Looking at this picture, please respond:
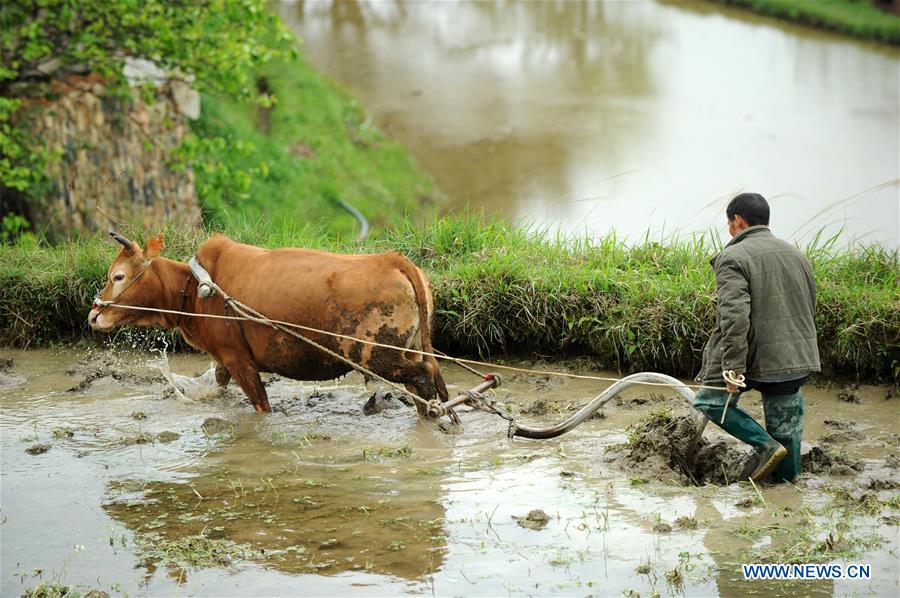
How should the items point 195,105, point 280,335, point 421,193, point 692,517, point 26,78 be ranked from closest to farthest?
point 692,517 → point 280,335 → point 26,78 → point 195,105 → point 421,193

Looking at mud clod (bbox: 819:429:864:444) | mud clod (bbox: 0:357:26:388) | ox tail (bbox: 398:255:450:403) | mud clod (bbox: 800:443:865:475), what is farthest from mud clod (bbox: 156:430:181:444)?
mud clod (bbox: 819:429:864:444)

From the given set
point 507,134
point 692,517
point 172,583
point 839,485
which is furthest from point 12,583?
point 507,134

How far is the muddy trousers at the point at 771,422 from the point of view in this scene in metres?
5.71

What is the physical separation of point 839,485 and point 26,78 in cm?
980

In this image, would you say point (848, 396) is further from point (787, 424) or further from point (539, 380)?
point (539, 380)

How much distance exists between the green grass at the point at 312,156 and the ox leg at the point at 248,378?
653cm

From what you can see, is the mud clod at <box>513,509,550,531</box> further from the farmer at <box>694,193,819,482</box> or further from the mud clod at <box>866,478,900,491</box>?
the mud clod at <box>866,478,900,491</box>

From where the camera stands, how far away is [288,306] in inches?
264

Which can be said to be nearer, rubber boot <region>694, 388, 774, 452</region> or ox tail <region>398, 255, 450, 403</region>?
rubber boot <region>694, 388, 774, 452</region>

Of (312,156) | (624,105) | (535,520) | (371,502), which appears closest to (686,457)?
(535,520)

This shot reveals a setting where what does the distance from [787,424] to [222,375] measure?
3.77 metres

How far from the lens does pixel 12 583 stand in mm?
4898

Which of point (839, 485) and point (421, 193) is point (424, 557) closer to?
point (839, 485)

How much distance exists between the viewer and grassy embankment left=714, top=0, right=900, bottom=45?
19.2 metres
